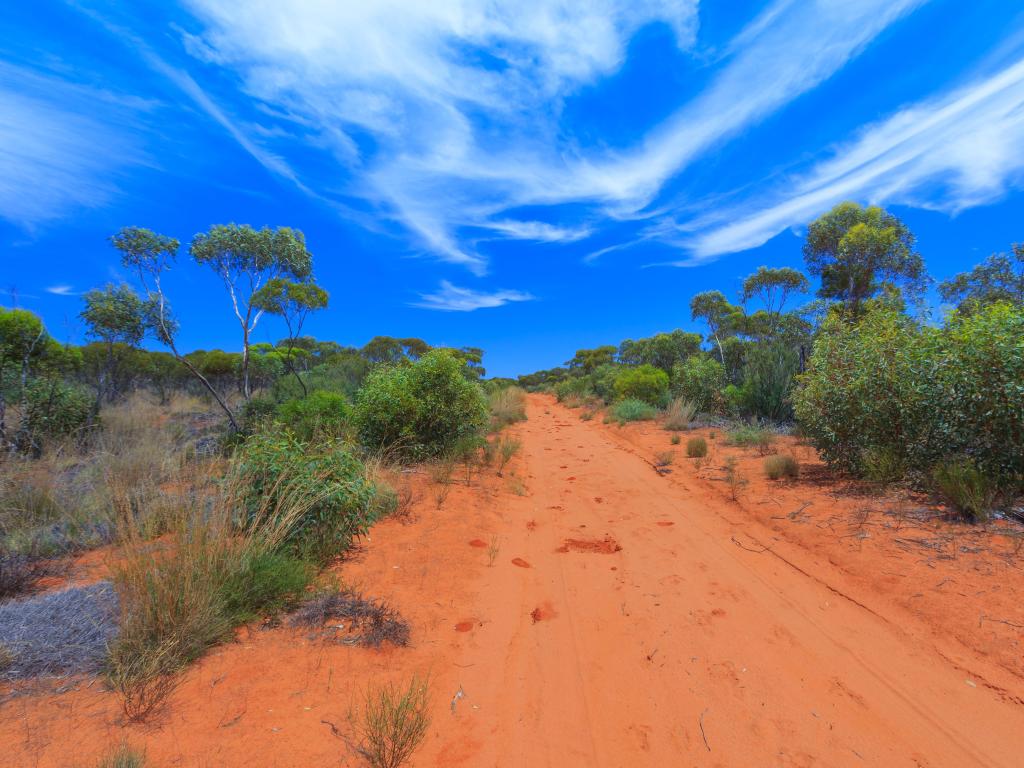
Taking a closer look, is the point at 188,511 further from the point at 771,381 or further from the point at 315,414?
the point at 771,381

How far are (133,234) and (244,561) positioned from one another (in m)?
9.89

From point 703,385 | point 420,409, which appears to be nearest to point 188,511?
point 420,409

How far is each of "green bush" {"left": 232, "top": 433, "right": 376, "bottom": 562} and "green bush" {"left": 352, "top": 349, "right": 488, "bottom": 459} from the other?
3.55 m

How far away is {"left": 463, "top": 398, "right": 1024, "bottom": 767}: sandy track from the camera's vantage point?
2.25 m

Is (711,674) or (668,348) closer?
(711,674)

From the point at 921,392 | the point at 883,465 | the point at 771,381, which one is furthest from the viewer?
the point at 771,381

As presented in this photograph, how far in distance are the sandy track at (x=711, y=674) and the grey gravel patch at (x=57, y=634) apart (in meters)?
2.43

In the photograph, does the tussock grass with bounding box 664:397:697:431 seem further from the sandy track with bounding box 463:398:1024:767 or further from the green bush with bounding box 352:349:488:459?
the sandy track with bounding box 463:398:1024:767

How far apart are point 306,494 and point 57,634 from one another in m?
1.73

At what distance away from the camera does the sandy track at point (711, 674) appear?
7.37ft

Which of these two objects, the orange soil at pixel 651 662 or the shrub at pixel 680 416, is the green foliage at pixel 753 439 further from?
the orange soil at pixel 651 662

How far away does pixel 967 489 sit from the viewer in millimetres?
4586

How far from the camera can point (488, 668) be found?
114 inches

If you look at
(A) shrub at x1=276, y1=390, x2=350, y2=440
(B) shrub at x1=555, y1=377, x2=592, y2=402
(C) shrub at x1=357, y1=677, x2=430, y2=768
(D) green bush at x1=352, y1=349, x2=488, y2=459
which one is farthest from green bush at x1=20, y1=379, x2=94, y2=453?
(B) shrub at x1=555, y1=377, x2=592, y2=402
